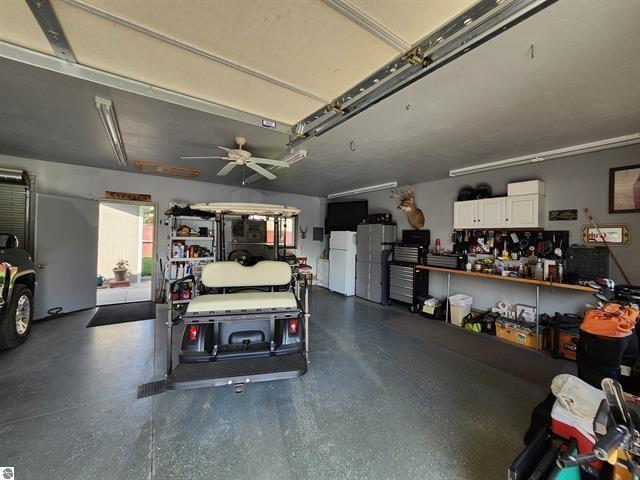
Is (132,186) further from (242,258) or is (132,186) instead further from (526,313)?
(526,313)

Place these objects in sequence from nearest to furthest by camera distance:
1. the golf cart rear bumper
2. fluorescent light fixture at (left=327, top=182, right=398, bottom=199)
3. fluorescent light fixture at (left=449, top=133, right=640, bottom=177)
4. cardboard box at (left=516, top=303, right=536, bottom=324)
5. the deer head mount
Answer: the golf cart rear bumper
fluorescent light fixture at (left=449, top=133, right=640, bottom=177)
cardboard box at (left=516, top=303, right=536, bottom=324)
the deer head mount
fluorescent light fixture at (left=327, top=182, right=398, bottom=199)

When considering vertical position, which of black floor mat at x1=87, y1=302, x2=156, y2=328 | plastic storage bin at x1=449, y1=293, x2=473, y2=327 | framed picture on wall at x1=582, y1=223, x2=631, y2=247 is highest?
framed picture on wall at x1=582, y1=223, x2=631, y2=247

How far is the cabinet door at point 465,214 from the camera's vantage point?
4437 millimetres

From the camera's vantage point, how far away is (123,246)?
8.11m

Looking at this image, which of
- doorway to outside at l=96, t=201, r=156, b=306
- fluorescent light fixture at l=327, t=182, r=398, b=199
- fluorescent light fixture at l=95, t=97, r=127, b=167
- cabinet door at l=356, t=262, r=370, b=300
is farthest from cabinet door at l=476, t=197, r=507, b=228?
doorway to outside at l=96, t=201, r=156, b=306

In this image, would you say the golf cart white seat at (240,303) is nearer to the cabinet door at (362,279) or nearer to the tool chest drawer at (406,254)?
the tool chest drawer at (406,254)

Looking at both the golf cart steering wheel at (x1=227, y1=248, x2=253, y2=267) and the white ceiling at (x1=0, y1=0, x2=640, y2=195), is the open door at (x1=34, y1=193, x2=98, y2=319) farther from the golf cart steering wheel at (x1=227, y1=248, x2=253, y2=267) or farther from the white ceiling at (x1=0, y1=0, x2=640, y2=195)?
A: the golf cart steering wheel at (x1=227, y1=248, x2=253, y2=267)

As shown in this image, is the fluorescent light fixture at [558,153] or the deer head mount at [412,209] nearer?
the fluorescent light fixture at [558,153]

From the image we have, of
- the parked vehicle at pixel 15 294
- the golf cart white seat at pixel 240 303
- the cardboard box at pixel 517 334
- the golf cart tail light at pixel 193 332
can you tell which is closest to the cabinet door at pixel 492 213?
the cardboard box at pixel 517 334

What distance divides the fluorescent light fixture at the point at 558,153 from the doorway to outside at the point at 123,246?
8.15 meters

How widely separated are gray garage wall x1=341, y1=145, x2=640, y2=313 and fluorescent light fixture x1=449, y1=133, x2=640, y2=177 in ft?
0.59

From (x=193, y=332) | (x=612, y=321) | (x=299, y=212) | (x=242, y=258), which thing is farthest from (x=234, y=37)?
(x=242, y=258)

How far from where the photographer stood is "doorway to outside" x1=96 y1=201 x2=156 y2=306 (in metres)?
7.35

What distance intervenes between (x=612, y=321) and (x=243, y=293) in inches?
123
